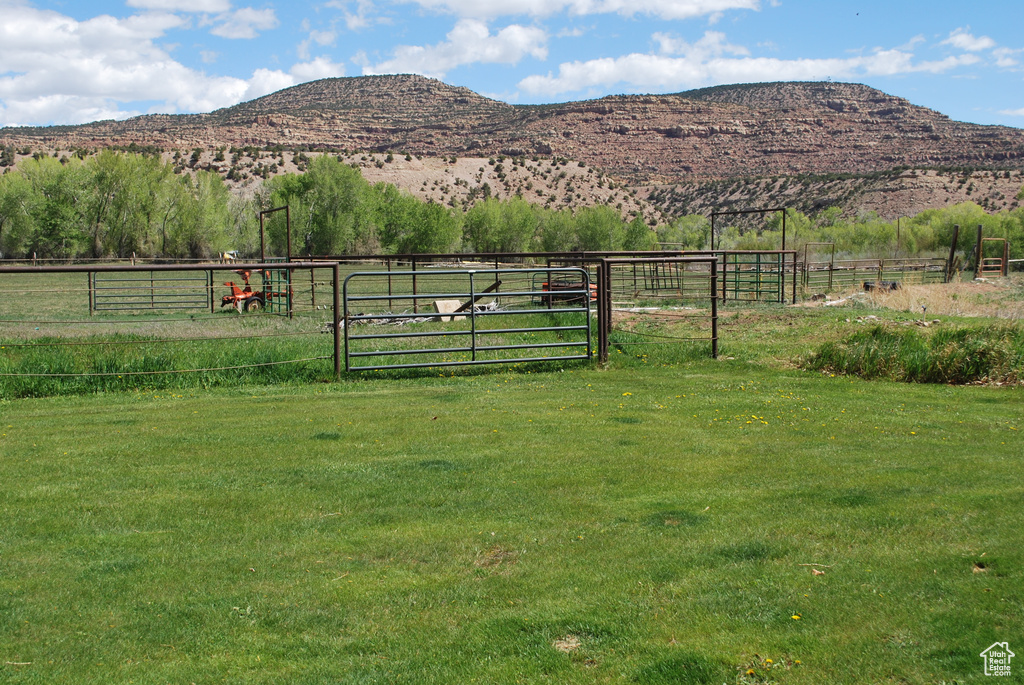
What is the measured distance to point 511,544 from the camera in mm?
5117

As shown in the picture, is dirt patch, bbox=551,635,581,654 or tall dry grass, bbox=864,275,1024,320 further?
tall dry grass, bbox=864,275,1024,320

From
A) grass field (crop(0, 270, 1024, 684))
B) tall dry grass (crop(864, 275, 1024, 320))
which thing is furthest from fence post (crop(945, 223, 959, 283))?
grass field (crop(0, 270, 1024, 684))

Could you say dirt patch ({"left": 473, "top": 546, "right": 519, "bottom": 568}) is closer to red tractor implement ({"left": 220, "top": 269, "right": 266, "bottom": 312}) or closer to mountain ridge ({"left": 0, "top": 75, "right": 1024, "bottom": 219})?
red tractor implement ({"left": 220, "top": 269, "right": 266, "bottom": 312})

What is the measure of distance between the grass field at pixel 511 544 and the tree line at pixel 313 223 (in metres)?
49.0

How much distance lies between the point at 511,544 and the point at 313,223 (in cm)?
7151

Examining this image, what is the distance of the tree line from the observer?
60.8 metres

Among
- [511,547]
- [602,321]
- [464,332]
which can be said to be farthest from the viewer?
[602,321]

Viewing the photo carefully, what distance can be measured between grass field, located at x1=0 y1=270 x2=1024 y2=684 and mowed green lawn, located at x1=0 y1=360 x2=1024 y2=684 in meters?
0.02

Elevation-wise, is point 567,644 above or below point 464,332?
below

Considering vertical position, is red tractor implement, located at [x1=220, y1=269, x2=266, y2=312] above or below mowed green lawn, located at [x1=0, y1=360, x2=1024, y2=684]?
above

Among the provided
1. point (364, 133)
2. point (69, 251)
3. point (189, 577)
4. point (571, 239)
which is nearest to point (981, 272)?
point (189, 577)

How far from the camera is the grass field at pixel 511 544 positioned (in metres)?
3.67

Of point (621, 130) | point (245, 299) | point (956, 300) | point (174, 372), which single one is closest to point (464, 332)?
point (174, 372)

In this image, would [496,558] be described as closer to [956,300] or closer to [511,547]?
[511,547]
